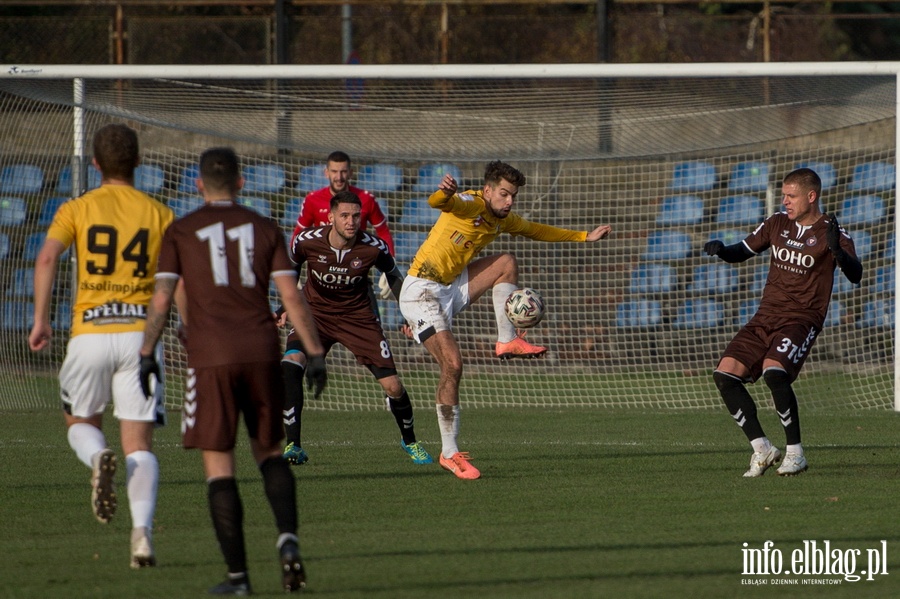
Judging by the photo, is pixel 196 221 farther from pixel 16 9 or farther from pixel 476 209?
pixel 16 9

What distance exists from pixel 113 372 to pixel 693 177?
35.9 feet

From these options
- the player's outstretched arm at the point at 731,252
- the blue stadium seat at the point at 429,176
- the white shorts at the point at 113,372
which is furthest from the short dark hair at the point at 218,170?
the blue stadium seat at the point at 429,176

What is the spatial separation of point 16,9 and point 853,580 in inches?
817

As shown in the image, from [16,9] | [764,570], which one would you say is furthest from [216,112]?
[16,9]

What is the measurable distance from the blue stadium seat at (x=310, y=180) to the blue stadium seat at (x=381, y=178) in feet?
1.81

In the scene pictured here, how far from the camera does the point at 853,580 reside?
17.2 feet

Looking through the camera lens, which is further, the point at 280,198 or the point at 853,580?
the point at 280,198

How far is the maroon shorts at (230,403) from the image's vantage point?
4977 mm

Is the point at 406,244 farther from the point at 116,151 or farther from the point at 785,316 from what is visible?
the point at 116,151

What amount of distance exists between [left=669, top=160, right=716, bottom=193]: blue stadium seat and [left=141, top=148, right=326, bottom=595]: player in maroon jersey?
10942 millimetres

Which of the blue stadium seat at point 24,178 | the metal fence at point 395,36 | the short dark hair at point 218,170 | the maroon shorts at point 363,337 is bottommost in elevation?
the maroon shorts at point 363,337

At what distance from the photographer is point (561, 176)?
50.9 feet

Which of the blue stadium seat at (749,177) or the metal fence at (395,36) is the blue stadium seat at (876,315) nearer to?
the blue stadium seat at (749,177)

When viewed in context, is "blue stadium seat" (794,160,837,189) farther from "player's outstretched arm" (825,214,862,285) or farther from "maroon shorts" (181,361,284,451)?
"maroon shorts" (181,361,284,451)
